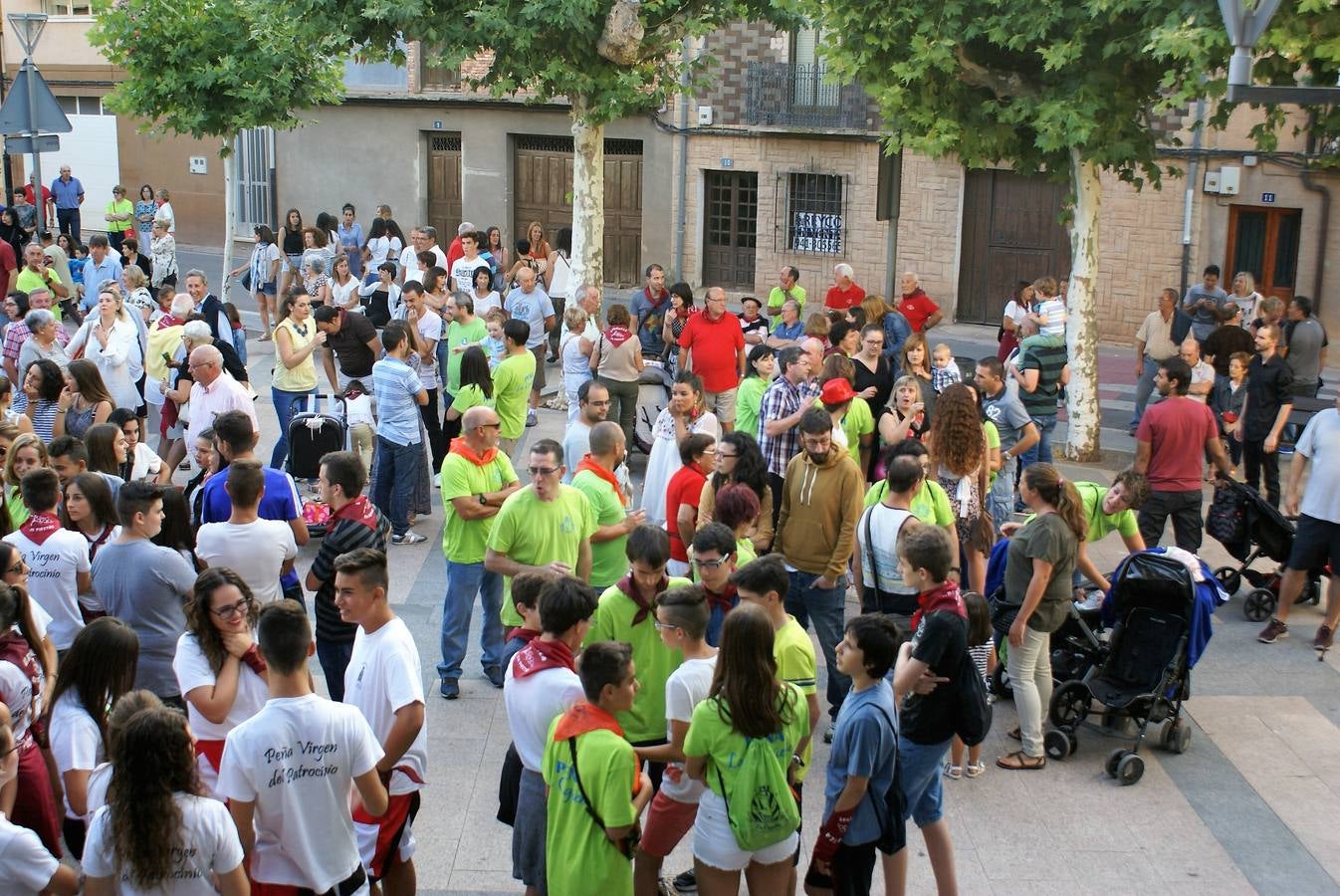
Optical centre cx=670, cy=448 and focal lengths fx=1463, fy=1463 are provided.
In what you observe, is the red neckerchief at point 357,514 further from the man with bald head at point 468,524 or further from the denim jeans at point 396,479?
the denim jeans at point 396,479

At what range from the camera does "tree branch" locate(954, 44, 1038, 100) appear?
13453 mm

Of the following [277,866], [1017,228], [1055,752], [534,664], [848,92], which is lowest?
[1055,752]

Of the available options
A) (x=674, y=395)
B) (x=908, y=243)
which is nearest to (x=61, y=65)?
(x=908, y=243)

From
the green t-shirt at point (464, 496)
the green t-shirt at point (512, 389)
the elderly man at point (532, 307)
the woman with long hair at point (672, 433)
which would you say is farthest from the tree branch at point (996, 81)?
the green t-shirt at point (464, 496)

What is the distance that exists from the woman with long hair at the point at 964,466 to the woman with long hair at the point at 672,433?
1.35m

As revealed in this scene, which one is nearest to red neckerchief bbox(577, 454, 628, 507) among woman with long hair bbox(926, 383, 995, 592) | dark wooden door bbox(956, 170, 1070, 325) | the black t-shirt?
woman with long hair bbox(926, 383, 995, 592)

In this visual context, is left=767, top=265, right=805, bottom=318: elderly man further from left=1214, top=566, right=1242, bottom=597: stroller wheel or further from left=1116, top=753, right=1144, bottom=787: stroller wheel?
left=1116, top=753, right=1144, bottom=787: stroller wheel

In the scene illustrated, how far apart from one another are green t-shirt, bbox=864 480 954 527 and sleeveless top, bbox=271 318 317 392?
18.8 ft

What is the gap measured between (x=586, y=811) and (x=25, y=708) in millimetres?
2313

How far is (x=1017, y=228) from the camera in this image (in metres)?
22.5

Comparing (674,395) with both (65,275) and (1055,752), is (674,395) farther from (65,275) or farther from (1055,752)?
(65,275)

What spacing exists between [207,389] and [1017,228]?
50.5 ft

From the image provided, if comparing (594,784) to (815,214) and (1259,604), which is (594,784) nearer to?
(1259,604)

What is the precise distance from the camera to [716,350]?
1258 centimetres
